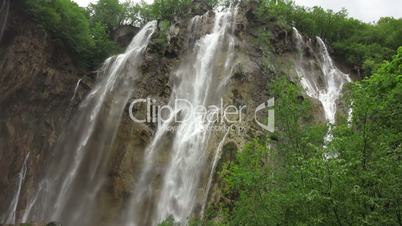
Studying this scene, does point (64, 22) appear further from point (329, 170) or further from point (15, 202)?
point (329, 170)

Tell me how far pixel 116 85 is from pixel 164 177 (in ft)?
30.7

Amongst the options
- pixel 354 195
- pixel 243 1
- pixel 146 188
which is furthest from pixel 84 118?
pixel 354 195

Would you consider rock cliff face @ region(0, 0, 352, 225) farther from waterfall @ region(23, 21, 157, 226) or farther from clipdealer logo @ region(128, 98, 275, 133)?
waterfall @ region(23, 21, 157, 226)

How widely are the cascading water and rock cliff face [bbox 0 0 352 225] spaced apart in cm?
96

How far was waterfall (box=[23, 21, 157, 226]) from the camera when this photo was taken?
2465cm

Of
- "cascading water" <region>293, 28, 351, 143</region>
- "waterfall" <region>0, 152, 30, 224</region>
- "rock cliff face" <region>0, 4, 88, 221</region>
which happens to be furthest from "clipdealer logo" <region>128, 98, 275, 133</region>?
"waterfall" <region>0, 152, 30, 224</region>

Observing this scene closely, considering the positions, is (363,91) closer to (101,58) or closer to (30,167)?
(30,167)

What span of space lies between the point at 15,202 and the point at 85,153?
15.4ft

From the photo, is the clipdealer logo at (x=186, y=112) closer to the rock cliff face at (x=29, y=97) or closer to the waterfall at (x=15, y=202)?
the rock cliff face at (x=29, y=97)

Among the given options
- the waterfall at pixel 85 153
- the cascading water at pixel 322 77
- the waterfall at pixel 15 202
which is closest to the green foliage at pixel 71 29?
the waterfall at pixel 85 153

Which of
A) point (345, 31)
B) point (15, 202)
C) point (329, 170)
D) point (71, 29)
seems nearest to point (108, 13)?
point (71, 29)

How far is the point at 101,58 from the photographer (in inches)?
1344

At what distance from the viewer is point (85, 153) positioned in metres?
26.8

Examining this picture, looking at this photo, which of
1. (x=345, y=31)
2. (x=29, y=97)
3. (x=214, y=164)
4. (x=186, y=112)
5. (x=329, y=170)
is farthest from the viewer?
(x=345, y=31)
